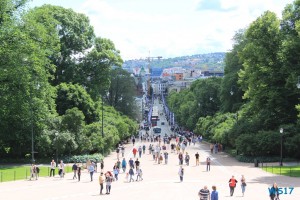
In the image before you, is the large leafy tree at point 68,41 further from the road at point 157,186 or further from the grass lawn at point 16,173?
the road at point 157,186

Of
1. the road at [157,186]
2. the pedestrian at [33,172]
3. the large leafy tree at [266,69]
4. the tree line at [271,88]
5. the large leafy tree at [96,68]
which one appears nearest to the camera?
the road at [157,186]

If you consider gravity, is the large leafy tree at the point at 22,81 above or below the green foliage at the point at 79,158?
above

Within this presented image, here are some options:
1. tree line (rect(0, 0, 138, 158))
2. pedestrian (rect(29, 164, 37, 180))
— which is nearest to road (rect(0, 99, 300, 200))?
pedestrian (rect(29, 164, 37, 180))

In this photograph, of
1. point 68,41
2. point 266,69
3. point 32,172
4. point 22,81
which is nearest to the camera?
point 32,172

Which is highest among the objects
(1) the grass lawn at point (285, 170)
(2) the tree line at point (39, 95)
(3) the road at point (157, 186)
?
(2) the tree line at point (39, 95)

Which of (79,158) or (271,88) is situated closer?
(79,158)

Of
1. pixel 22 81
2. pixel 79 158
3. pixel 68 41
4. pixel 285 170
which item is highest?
pixel 68 41

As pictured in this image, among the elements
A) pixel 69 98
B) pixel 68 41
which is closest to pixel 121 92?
pixel 68 41

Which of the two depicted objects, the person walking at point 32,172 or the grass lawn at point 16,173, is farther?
the grass lawn at point 16,173

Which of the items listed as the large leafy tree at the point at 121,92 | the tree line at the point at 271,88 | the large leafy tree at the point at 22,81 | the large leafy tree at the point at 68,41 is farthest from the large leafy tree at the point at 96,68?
the large leafy tree at the point at 121,92

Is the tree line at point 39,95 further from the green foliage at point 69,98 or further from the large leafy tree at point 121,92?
the large leafy tree at point 121,92

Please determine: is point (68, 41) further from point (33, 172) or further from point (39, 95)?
point (33, 172)

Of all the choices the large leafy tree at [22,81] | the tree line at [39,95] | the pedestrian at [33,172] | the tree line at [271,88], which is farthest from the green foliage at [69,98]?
the pedestrian at [33,172]

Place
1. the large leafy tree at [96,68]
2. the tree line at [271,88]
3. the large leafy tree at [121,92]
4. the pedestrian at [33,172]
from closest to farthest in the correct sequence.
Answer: the pedestrian at [33,172]
the tree line at [271,88]
the large leafy tree at [96,68]
the large leafy tree at [121,92]
